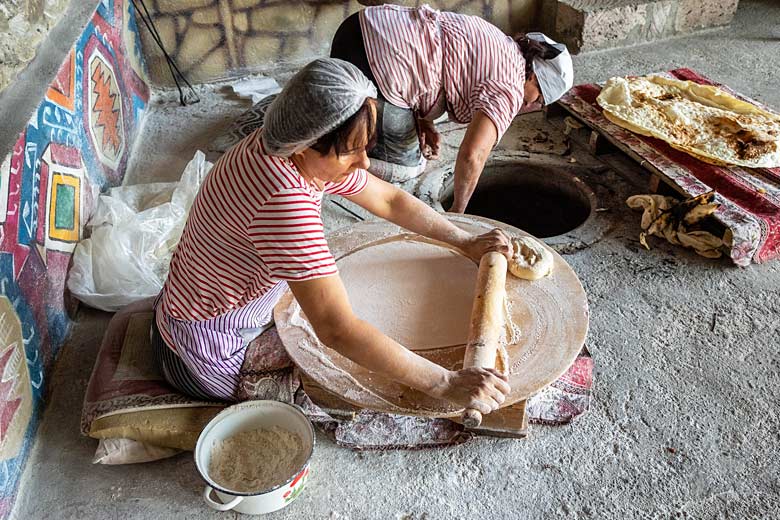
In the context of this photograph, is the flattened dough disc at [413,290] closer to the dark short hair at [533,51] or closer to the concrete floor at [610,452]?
the concrete floor at [610,452]

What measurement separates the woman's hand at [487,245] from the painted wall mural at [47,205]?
164 centimetres

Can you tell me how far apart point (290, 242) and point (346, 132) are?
32 centimetres

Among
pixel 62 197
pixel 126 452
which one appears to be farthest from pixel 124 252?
pixel 126 452

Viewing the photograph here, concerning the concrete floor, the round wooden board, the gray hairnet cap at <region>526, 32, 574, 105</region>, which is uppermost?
the gray hairnet cap at <region>526, 32, 574, 105</region>

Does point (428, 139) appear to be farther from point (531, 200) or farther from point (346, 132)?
point (346, 132)

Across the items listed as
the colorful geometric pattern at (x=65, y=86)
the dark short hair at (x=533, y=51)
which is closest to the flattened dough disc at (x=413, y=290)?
the dark short hair at (x=533, y=51)

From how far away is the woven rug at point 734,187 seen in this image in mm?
2877

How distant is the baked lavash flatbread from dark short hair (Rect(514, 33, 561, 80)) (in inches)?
34.7

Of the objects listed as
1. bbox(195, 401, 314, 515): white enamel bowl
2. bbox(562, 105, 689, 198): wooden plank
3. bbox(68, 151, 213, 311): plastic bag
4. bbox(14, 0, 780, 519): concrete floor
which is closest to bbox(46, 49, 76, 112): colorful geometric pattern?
bbox(68, 151, 213, 311): plastic bag

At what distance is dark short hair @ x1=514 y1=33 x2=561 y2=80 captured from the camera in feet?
9.59

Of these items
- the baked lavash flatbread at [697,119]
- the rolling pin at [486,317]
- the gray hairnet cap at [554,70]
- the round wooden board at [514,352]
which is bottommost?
the baked lavash flatbread at [697,119]

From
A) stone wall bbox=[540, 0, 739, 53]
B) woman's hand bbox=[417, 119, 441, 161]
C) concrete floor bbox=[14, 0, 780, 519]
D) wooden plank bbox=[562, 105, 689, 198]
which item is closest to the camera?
concrete floor bbox=[14, 0, 780, 519]

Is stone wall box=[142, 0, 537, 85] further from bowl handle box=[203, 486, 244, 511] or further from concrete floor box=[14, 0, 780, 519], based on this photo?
bowl handle box=[203, 486, 244, 511]

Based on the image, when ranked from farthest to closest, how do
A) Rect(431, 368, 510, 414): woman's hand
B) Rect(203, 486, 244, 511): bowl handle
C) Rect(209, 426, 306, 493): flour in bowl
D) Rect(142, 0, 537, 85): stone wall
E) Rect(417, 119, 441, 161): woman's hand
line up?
Rect(142, 0, 537, 85): stone wall, Rect(417, 119, 441, 161): woman's hand, Rect(209, 426, 306, 493): flour in bowl, Rect(203, 486, 244, 511): bowl handle, Rect(431, 368, 510, 414): woman's hand
